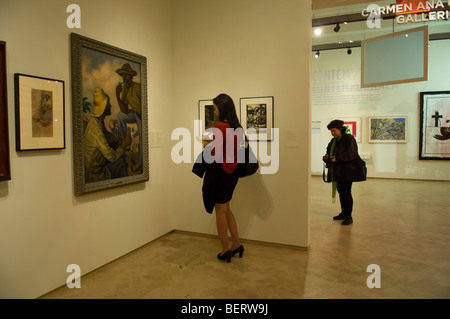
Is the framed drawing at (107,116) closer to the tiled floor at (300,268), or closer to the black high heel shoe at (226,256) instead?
the tiled floor at (300,268)

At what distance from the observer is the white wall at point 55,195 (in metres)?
2.42

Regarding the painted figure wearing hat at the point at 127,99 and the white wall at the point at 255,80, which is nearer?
the painted figure wearing hat at the point at 127,99

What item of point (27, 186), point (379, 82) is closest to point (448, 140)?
point (379, 82)

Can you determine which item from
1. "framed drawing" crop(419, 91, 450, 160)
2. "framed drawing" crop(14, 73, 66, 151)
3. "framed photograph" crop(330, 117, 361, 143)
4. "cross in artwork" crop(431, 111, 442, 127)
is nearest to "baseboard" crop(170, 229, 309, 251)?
"framed drawing" crop(14, 73, 66, 151)

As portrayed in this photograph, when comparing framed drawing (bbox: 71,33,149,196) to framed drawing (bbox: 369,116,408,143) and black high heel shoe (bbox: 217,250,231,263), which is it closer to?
black high heel shoe (bbox: 217,250,231,263)

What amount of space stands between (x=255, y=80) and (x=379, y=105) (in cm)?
735

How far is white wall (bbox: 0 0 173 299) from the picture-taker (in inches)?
95.3

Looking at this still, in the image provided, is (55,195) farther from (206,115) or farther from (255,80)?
(255,80)

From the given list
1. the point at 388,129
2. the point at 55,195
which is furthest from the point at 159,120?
the point at 388,129

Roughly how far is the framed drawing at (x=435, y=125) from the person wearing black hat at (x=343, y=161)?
594 cm

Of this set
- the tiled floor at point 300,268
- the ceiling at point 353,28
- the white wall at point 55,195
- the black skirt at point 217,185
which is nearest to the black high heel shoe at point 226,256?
the tiled floor at point 300,268

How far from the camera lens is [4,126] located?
232 centimetres
